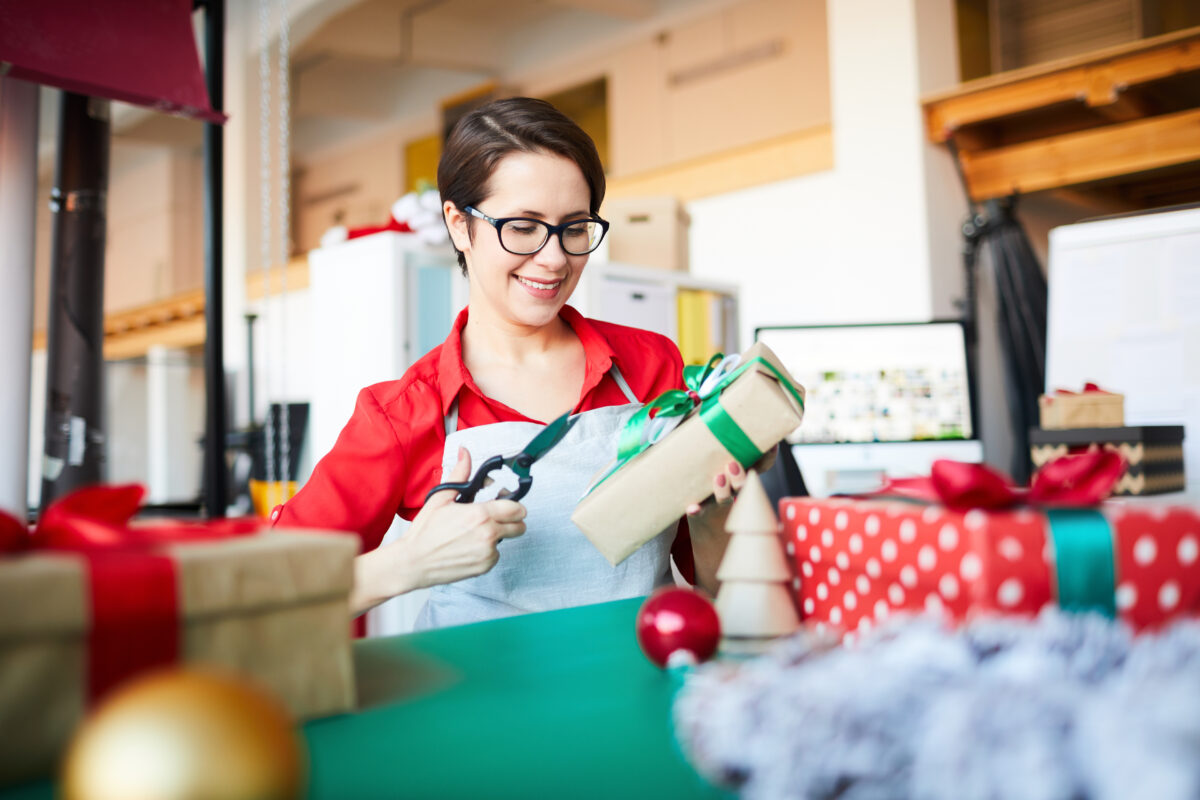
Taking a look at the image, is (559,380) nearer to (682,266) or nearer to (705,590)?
(705,590)

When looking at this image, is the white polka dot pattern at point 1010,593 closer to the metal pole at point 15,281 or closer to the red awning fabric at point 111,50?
the red awning fabric at point 111,50

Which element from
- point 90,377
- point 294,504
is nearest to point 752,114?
point 90,377

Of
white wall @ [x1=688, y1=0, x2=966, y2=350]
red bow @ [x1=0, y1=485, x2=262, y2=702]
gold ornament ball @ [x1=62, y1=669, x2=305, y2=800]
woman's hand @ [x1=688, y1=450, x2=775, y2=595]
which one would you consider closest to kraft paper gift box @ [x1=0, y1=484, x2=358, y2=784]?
red bow @ [x1=0, y1=485, x2=262, y2=702]

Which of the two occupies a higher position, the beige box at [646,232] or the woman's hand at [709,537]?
the beige box at [646,232]

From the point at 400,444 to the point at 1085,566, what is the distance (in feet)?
2.70

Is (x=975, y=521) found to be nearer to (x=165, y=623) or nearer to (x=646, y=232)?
(x=165, y=623)

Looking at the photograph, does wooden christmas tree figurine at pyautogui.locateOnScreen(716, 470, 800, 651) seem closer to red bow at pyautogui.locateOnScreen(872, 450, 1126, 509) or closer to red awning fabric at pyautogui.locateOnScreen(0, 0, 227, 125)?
red bow at pyautogui.locateOnScreen(872, 450, 1126, 509)

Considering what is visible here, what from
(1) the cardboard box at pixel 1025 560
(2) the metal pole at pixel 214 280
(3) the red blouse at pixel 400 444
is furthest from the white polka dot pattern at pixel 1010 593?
(2) the metal pole at pixel 214 280

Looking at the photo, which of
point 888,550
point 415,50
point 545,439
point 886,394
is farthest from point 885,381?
point 415,50

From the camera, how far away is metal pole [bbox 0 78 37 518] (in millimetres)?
1569

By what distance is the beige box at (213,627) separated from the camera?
1.46 feet

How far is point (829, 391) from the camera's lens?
9.18 feet

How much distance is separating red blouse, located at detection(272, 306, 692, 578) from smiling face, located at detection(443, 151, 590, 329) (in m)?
0.11

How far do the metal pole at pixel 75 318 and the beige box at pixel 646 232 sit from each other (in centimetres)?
164
